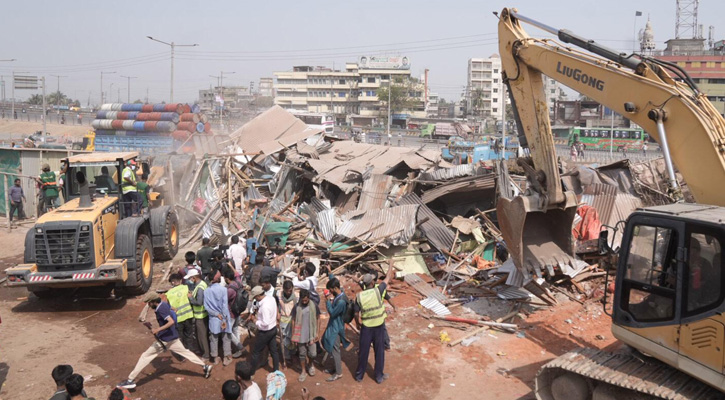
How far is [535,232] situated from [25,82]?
4309cm

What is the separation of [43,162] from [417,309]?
16469 mm

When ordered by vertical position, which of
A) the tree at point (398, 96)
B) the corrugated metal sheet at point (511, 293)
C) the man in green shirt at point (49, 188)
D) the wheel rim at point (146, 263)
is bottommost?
the corrugated metal sheet at point (511, 293)

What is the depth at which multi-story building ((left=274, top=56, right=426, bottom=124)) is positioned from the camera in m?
88.6

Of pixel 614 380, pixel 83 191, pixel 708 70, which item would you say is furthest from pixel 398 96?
pixel 614 380

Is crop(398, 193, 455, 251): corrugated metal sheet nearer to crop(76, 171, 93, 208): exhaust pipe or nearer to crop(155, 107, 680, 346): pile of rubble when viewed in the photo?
crop(155, 107, 680, 346): pile of rubble

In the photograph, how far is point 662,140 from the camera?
6602 millimetres

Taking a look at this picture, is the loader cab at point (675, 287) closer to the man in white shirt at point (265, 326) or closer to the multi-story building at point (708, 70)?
the man in white shirt at point (265, 326)

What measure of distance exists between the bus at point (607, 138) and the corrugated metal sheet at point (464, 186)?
115 feet

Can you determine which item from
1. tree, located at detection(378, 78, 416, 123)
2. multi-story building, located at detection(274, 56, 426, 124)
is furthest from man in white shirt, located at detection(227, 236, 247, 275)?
multi-story building, located at detection(274, 56, 426, 124)

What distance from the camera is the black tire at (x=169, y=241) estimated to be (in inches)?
547

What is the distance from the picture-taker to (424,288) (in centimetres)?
1186

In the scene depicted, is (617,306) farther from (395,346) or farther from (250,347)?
(250,347)

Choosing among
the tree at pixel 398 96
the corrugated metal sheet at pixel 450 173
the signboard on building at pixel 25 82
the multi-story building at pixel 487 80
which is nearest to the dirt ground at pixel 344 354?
the corrugated metal sheet at pixel 450 173

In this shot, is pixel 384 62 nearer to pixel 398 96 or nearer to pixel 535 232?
pixel 398 96
